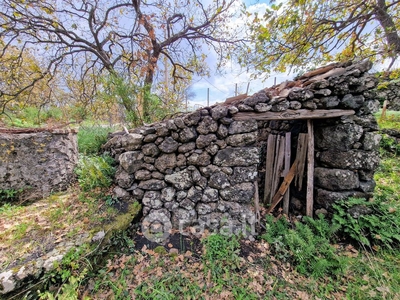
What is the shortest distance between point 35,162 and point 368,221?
5807mm

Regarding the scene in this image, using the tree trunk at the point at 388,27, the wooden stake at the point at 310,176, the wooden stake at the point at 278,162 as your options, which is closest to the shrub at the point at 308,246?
the wooden stake at the point at 310,176

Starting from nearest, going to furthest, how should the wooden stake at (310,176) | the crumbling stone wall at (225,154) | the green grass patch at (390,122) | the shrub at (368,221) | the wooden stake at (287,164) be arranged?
the shrub at (368,221)
the crumbling stone wall at (225,154)
the wooden stake at (310,176)
the wooden stake at (287,164)
the green grass patch at (390,122)

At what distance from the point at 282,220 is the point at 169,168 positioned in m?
2.39

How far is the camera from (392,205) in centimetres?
258

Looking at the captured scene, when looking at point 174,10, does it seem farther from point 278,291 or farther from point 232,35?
point 278,291

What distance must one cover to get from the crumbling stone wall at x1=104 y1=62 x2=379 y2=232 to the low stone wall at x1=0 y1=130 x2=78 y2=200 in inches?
52.6

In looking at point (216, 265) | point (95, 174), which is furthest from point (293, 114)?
point (95, 174)

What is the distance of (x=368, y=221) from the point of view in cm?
256

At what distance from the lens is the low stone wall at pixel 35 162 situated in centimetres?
271

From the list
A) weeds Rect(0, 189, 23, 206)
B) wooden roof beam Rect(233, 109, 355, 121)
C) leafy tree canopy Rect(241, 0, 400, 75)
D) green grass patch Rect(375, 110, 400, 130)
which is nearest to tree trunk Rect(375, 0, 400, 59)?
leafy tree canopy Rect(241, 0, 400, 75)

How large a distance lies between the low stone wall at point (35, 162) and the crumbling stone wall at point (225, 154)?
4.38 feet

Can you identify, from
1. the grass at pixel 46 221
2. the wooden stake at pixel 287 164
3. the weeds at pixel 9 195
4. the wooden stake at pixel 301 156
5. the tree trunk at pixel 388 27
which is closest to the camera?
the grass at pixel 46 221

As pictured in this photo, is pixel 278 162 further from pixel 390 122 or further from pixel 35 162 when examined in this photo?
pixel 390 122

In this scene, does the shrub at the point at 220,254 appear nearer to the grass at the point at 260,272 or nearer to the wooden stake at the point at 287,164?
the grass at the point at 260,272
